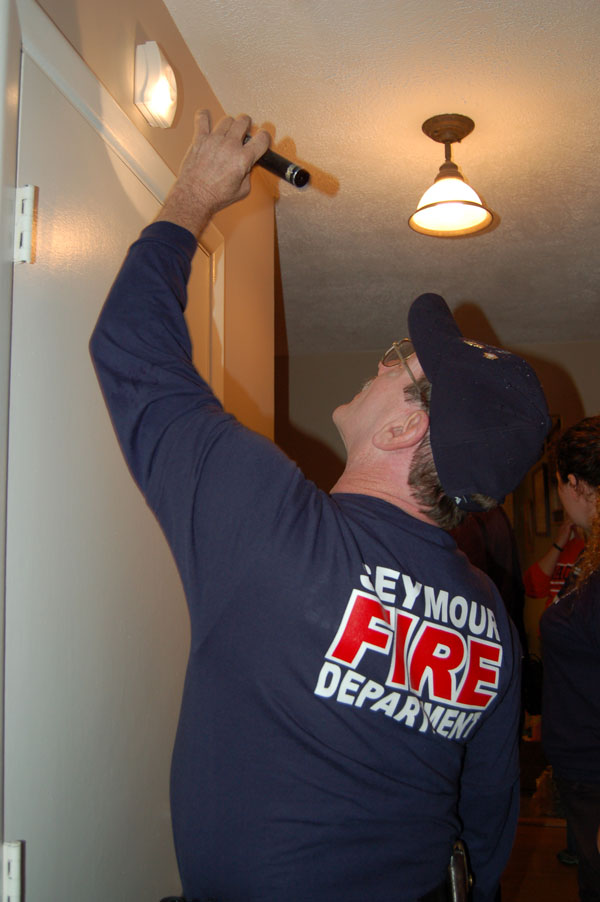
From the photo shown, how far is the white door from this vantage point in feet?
3.47

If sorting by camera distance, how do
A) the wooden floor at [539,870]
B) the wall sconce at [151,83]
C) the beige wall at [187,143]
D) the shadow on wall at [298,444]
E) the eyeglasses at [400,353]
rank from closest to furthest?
the eyeglasses at [400,353] → the beige wall at [187,143] → the wall sconce at [151,83] → the wooden floor at [539,870] → the shadow on wall at [298,444]

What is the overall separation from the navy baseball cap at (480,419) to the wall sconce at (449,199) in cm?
129

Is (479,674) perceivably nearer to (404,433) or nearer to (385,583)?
(385,583)

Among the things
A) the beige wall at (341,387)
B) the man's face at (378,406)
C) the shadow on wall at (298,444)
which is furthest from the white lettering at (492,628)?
the beige wall at (341,387)

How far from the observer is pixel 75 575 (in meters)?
1.21

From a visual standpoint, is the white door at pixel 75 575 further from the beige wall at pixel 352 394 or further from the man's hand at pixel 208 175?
the beige wall at pixel 352 394

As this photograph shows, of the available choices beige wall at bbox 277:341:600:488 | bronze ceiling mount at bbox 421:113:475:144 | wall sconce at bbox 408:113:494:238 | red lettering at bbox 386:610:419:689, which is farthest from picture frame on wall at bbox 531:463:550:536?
red lettering at bbox 386:610:419:689

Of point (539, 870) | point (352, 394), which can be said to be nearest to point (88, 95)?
point (539, 870)

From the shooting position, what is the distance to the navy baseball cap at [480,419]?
3.38 ft

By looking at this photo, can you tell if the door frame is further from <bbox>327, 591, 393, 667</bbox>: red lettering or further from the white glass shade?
the white glass shade

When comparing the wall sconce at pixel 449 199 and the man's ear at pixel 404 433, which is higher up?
the wall sconce at pixel 449 199

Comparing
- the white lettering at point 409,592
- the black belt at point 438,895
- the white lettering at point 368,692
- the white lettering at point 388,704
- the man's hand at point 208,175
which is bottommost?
the black belt at point 438,895

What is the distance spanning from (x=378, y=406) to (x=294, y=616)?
1.37 ft

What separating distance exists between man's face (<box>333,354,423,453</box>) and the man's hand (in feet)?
1.25
